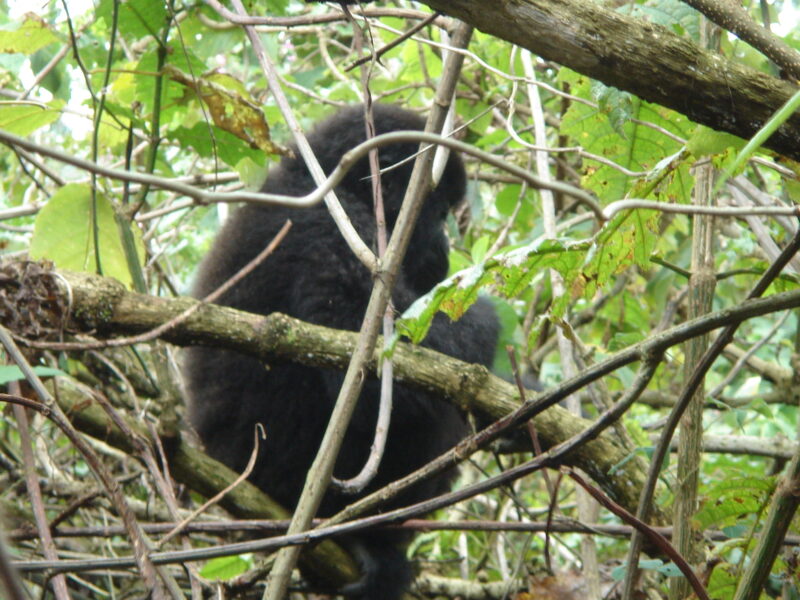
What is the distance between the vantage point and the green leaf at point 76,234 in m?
2.06

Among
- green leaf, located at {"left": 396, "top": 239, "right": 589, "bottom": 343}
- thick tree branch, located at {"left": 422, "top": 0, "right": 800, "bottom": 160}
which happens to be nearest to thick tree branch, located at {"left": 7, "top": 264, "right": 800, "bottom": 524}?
green leaf, located at {"left": 396, "top": 239, "right": 589, "bottom": 343}

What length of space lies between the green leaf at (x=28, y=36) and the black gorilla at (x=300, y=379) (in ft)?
3.39

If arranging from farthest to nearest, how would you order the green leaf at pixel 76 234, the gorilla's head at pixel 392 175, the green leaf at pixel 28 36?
the gorilla's head at pixel 392 175, the green leaf at pixel 28 36, the green leaf at pixel 76 234

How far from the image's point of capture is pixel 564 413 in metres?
2.17

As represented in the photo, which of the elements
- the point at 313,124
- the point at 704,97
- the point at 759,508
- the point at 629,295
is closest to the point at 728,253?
the point at 629,295

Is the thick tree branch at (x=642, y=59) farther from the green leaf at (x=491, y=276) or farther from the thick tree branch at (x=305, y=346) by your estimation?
the thick tree branch at (x=305, y=346)

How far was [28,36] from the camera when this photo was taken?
228 cm

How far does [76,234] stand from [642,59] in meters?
1.53

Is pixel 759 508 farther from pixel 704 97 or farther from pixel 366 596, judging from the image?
pixel 366 596

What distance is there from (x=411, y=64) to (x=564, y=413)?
6.29 feet

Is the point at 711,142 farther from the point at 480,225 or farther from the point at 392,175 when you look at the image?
the point at 480,225

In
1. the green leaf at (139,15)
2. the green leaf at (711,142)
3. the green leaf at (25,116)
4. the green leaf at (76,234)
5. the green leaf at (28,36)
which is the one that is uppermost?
the green leaf at (139,15)

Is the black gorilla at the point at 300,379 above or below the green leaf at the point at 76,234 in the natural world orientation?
below

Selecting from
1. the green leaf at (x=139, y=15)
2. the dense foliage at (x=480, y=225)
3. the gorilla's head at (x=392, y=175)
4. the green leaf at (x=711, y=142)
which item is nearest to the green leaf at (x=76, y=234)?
the dense foliage at (x=480, y=225)
